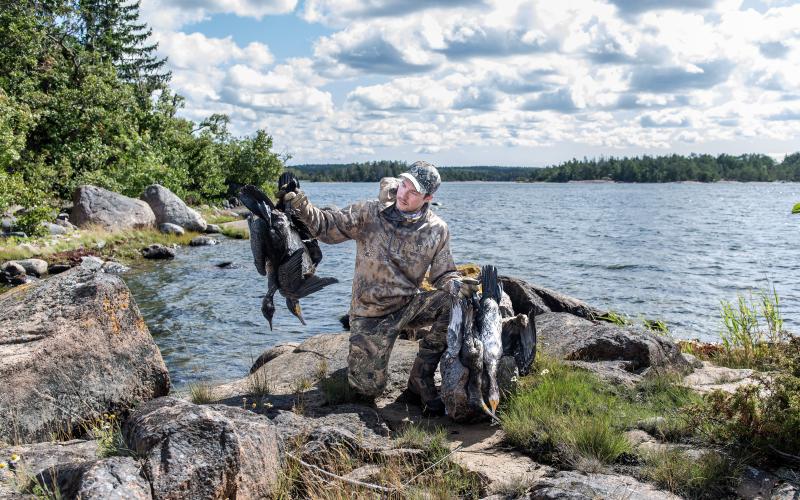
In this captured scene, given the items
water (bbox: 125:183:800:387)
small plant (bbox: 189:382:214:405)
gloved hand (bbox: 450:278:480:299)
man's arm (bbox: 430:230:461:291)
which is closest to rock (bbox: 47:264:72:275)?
water (bbox: 125:183:800:387)

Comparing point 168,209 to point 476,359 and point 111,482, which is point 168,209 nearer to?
point 476,359

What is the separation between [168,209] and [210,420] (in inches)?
1189

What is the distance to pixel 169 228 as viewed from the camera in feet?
104

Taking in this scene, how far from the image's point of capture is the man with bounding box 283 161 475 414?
6.74 meters

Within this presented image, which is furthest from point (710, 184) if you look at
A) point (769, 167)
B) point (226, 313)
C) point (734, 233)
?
point (226, 313)

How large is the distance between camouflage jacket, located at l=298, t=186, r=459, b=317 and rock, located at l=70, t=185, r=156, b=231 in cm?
2393

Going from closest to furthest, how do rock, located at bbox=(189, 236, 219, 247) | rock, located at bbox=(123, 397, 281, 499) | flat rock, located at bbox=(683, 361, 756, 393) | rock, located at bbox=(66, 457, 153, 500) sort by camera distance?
1. rock, located at bbox=(66, 457, 153, 500)
2. rock, located at bbox=(123, 397, 281, 499)
3. flat rock, located at bbox=(683, 361, 756, 393)
4. rock, located at bbox=(189, 236, 219, 247)

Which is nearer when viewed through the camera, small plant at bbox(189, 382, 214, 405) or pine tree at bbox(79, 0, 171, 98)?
small plant at bbox(189, 382, 214, 405)

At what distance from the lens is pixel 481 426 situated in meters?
6.55

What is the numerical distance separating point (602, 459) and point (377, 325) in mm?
2512

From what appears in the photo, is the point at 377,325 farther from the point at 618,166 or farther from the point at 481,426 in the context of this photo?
the point at 618,166

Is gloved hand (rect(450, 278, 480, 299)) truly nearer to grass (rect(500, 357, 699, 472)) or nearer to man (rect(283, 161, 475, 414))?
man (rect(283, 161, 475, 414))

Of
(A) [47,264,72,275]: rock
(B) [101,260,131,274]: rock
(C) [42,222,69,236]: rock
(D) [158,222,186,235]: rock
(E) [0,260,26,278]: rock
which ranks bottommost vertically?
(B) [101,260,131,274]: rock

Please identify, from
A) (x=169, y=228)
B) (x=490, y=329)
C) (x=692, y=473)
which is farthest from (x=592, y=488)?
(x=169, y=228)
